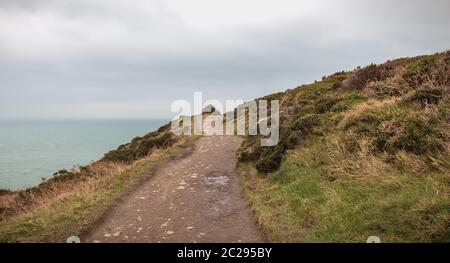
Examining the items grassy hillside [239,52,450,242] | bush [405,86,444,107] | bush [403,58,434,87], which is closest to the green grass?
grassy hillside [239,52,450,242]

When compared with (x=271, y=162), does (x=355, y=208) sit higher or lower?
lower

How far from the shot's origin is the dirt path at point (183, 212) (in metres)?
9.15

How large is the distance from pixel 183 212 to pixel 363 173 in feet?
16.3

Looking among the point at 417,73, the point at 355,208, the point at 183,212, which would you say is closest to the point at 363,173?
the point at 355,208

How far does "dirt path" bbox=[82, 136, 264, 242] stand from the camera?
915 centimetres

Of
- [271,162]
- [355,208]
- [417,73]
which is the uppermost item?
[417,73]

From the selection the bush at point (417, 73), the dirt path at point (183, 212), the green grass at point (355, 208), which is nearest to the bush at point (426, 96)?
the bush at point (417, 73)

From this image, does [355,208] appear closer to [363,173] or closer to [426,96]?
[363,173]

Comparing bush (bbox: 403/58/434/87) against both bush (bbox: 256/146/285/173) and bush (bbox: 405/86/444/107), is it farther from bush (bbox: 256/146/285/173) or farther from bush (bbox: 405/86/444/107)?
bush (bbox: 256/146/285/173)

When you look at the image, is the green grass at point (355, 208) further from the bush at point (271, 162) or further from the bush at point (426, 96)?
the bush at point (426, 96)

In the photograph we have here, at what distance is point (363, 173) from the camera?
35.2 feet

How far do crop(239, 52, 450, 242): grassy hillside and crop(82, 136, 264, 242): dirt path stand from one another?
2.07ft

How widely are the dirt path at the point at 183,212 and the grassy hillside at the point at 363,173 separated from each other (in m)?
0.63
